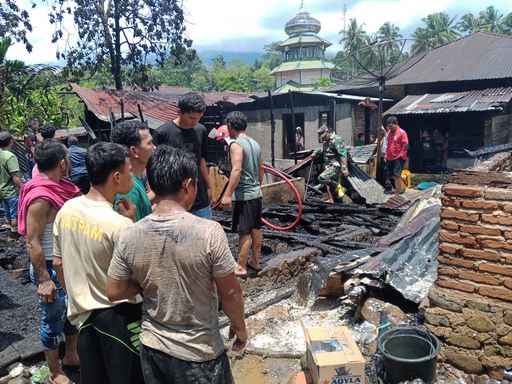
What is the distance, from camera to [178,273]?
2.00 metres

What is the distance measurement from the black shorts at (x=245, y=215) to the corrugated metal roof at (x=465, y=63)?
11266 millimetres

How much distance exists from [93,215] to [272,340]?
2.50 metres

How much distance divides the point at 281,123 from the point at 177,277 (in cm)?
1633

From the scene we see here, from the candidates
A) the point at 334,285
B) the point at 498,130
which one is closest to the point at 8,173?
the point at 334,285

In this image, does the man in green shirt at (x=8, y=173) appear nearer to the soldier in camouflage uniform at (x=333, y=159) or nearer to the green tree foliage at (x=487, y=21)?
the soldier in camouflage uniform at (x=333, y=159)

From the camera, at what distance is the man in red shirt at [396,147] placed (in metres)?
10.4

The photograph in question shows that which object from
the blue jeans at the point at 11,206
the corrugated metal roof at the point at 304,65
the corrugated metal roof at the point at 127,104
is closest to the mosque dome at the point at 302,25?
the corrugated metal roof at the point at 304,65

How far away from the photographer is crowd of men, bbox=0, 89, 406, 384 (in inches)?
79.0

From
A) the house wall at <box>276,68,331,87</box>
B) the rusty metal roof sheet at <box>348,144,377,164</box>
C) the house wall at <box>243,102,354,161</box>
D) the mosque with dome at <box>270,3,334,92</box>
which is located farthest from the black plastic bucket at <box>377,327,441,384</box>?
the house wall at <box>276,68,331,87</box>

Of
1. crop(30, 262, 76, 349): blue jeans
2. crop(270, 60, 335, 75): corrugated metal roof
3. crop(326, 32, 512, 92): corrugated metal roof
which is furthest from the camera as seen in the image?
crop(270, 60, 335, 75): corrugated metal roof

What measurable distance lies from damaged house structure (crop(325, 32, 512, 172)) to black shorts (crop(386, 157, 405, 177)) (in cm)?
500

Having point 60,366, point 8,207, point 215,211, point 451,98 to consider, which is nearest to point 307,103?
point 451,98

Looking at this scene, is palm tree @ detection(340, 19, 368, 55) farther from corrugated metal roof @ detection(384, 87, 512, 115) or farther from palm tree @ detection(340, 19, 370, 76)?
corrugated metal roof @ detection(384, 87, 512, 115)

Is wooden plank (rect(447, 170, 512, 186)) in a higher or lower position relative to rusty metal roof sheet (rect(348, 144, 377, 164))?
higher
